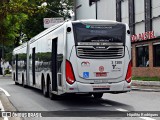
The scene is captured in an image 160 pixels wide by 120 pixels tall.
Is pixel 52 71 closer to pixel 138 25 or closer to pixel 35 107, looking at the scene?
pixel 35 107

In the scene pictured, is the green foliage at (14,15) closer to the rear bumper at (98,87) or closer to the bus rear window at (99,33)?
the bus rear window at (99,33)

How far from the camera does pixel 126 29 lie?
47.3 ft

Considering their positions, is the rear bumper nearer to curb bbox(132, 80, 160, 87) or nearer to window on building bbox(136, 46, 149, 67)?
curb bbox(132, 80, 160, 87)

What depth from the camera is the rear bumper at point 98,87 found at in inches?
531

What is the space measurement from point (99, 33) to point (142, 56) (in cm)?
2000

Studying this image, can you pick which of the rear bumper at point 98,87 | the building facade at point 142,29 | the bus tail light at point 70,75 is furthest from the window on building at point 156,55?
the bus tail light at point 70,75

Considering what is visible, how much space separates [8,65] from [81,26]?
2353 inches

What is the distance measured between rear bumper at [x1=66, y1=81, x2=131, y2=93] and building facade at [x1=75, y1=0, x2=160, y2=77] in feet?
54.3

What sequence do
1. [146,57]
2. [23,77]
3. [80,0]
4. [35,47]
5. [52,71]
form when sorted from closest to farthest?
[52,71] < [35,47] < [23,77] < [146,57] < [80,0]

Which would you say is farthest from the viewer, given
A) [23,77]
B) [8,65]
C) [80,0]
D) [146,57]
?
[8,65]

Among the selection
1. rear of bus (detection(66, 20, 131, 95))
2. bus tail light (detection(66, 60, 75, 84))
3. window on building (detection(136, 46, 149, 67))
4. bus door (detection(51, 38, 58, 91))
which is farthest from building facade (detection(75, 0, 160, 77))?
bus tail light (detection(66, 60, 75, 84))

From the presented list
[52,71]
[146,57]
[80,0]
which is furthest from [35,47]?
[80,0]

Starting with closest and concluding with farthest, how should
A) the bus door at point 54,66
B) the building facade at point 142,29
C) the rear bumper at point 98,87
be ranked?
1. the rear bumper at point 98,87
2. the bus door at point 54,66
3. the building facade at point 142,29

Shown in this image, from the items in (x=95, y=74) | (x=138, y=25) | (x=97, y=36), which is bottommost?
(x=95, y=74)
